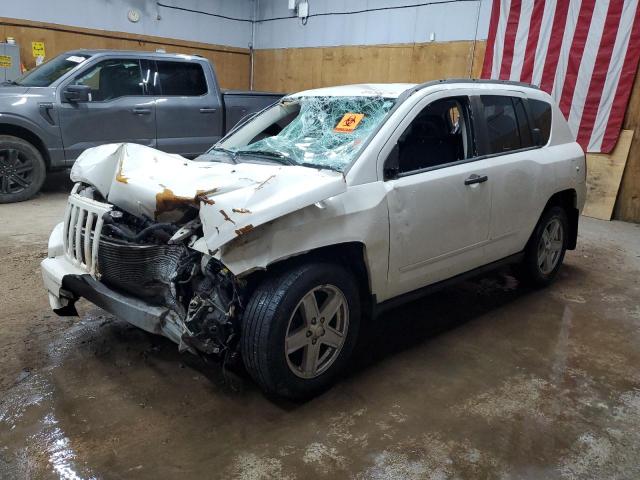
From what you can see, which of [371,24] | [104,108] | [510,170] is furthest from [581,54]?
[104,108]

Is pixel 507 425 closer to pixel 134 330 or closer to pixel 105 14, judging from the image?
pixel 134 330

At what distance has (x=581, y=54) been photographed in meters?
7.42

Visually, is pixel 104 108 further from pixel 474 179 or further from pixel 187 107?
pixel 474 179

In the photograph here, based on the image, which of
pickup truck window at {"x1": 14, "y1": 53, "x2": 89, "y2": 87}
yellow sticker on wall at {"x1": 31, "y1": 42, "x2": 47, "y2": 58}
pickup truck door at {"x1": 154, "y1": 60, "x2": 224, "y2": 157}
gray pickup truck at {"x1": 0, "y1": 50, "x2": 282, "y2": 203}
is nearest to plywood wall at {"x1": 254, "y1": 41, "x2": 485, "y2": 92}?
gray pickup truck at {"x1": 0, "y1": 50, "x2": 282, "y2": 203}

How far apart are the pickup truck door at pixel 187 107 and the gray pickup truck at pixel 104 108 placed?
0.04 feet

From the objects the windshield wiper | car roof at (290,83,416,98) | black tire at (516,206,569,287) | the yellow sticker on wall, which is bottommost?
black tire at (516,206,569,287)

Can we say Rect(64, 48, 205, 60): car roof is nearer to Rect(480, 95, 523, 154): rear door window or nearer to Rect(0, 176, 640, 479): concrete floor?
Rect(0, 176, 640, 479): concrete floor

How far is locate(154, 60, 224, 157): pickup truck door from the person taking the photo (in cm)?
720


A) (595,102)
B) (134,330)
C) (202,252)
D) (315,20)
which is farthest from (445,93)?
(315,20)

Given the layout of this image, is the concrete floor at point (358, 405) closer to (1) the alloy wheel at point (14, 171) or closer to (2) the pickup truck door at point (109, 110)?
(1) the alloy wheel at point (14, 171)

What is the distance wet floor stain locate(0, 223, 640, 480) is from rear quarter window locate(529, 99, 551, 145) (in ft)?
5.00

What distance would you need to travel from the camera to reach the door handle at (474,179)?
10.8 ft

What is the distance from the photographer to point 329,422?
8.39ft

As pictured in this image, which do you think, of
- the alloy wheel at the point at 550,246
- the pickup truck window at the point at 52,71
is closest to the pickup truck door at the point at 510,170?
the alloy wheel at the point at 550,246
